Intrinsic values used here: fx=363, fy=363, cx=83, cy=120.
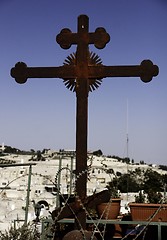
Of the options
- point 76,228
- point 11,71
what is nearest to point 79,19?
point 11,71

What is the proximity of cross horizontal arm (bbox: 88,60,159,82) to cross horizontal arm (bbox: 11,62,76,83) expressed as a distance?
0.25 m

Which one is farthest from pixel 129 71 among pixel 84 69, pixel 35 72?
pixel 35 72

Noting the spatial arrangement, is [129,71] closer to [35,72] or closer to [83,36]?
[83,36]

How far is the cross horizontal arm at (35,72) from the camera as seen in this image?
3.35m

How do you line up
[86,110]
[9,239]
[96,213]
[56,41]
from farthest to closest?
[96,213], [56,41], [86,110], [9,239]

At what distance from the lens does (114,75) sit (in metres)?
3.28

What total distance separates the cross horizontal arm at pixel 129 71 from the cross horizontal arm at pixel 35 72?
253 mm

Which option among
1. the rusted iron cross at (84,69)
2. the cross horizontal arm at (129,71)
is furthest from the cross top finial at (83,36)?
the cross horizontal arm at (129,71)

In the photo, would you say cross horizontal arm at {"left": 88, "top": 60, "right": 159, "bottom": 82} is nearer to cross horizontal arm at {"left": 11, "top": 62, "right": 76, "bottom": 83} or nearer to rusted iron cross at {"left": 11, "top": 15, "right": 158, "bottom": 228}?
rusted iron cross at {"left": 11, "top": 15, "right": 158, "bottom": 228}

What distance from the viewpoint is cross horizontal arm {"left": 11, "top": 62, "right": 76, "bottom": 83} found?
335 centimetres

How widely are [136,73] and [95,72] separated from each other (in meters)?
0.37

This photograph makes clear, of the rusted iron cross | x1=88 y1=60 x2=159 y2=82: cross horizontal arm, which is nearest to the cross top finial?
the rusted iron cross

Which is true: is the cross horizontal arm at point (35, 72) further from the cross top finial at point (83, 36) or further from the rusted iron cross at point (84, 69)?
the cross top finial at point (83, 36)

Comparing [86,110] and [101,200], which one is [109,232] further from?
[86,110]
